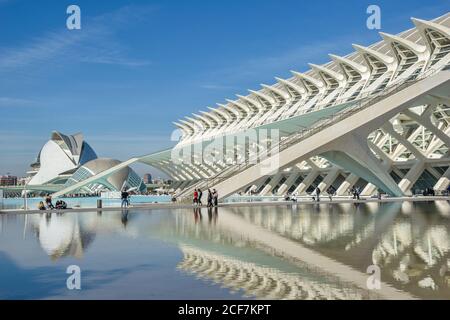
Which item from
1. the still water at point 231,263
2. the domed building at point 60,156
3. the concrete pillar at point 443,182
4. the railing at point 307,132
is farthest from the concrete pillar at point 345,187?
the domed building at point 60,156

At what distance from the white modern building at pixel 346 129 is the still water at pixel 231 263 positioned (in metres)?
13.3

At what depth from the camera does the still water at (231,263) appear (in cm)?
543

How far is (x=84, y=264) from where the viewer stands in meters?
7.33

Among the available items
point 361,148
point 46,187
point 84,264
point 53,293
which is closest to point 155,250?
point 84,264

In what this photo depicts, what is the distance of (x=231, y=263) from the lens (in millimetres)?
7230

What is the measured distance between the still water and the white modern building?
43.5 feet

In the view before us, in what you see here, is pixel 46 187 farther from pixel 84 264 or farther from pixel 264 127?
pixel 84 264

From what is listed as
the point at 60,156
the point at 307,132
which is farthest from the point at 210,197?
the point at 60,156

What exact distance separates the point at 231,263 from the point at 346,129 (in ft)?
64.8

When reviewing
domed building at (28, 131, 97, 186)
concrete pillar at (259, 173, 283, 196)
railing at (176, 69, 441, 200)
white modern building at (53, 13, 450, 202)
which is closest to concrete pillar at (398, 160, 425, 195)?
white modern building at (53, 13, 450, 202)

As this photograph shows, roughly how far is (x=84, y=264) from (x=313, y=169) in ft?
120

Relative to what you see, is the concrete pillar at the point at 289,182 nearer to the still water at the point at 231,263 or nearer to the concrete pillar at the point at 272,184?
the concrete pillar at the point at 272,184

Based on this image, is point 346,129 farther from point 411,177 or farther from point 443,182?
point 443,182

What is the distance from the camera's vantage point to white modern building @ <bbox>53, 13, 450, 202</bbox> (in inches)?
1022
